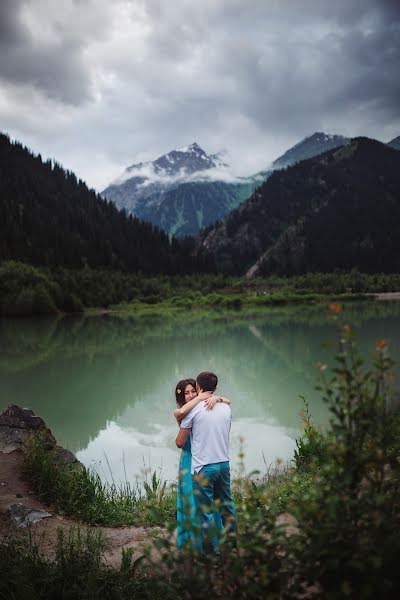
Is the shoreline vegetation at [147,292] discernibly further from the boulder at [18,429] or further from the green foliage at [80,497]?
the green foliage at [80,497]

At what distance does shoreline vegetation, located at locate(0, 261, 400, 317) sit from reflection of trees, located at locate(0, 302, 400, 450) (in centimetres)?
2624

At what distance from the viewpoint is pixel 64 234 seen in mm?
153500

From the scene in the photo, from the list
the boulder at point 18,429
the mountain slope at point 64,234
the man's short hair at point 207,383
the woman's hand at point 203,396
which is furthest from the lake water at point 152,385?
the mountain slope at point 64,234

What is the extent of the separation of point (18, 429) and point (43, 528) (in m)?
4.00

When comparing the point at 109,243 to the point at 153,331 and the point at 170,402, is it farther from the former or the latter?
the point at 170,402

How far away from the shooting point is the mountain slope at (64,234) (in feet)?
447

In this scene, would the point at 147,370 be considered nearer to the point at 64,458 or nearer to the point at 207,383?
the point at 64,458

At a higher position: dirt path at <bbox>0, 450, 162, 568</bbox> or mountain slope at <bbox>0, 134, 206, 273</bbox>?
mountain slope at <bbox>0, 134, 206, 273</bbox>

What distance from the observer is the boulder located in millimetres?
9430

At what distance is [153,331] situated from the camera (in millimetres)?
53438

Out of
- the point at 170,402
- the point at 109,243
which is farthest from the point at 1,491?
the point at 109,243

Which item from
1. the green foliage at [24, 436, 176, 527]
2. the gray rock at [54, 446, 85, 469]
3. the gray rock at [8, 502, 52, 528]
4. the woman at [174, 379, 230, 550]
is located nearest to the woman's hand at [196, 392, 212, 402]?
the woman at [174, 379, 230, 550]

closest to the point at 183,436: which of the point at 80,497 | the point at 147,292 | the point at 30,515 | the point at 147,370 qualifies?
the point at 30,515

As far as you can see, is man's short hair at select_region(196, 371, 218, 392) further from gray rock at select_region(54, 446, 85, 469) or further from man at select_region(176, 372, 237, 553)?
gray rock at select_region(54, 446, 85, 469)
